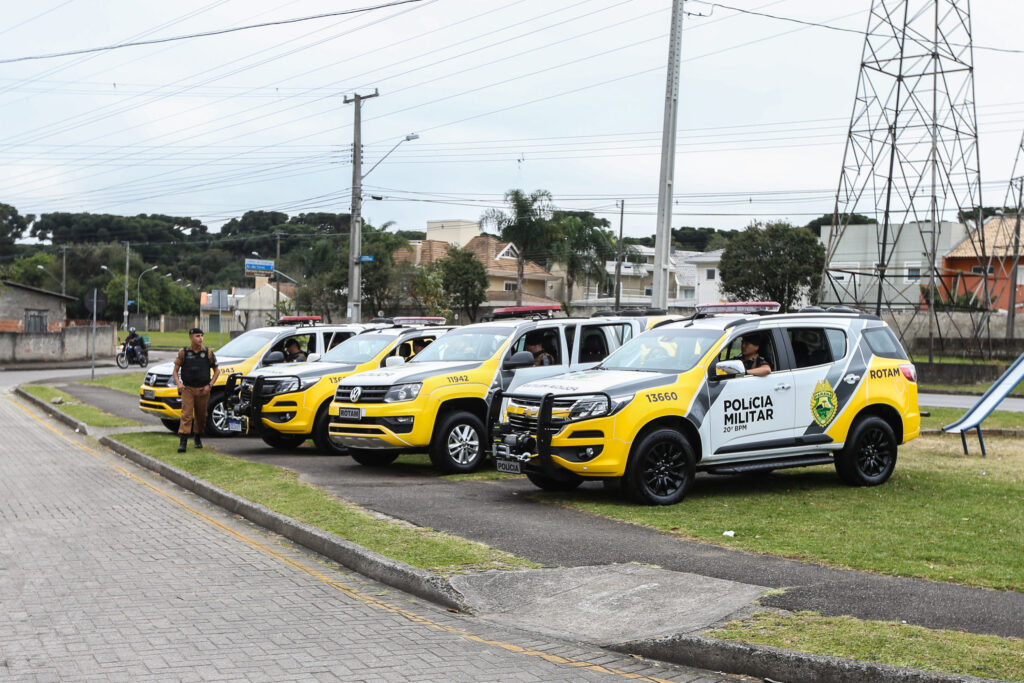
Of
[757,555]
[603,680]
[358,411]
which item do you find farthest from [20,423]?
[603,680]

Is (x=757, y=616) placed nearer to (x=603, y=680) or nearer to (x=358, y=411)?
(x=603, y=680)

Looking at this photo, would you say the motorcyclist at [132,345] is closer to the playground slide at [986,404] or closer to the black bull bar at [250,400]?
the black bull bar at [250,400]

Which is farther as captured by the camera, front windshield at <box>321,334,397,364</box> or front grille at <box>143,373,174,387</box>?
front grille at <box>143,373,174,387</box>

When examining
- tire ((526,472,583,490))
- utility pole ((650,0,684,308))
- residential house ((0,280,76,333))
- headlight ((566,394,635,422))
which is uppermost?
utility pole ((650,0,684,308))

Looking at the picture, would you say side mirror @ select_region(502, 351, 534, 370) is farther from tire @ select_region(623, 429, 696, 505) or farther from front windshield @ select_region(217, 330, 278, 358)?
front windshield @ select_region(217, 330, 278, 358)

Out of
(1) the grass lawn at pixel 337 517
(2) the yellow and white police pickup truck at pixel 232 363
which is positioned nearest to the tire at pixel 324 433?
(1) the grass lawn at pixel 337 517

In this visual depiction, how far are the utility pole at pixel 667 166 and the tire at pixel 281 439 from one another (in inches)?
275

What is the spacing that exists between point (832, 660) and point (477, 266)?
2307 inches

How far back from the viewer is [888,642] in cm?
575

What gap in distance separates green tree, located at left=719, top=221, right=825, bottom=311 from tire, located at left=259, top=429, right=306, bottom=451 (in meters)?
54.8

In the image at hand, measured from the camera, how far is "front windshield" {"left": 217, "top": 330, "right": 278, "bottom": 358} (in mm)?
18969

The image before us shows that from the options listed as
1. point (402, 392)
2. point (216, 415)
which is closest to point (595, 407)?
point (402, 392)

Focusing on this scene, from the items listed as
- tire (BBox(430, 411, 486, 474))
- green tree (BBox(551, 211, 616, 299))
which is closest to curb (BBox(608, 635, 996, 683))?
tire (BBox(430, 411, 486, 474))

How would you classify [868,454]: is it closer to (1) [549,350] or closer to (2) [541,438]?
(2) [541,438]
